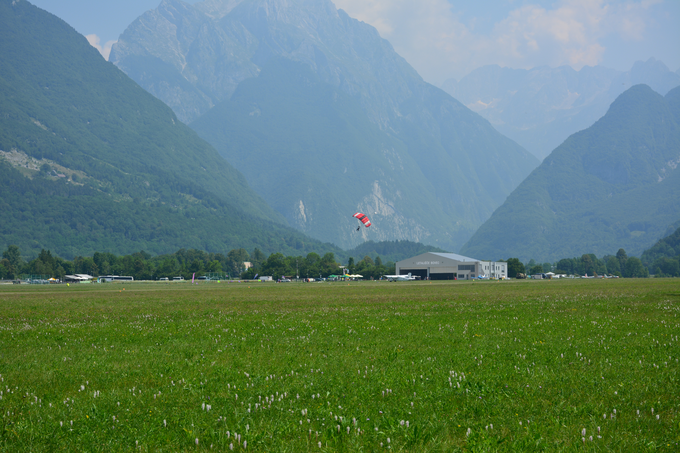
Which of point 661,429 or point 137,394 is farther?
point 137,394

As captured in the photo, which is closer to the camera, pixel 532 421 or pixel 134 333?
pixel 532 421

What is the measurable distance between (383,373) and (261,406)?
3.40 metres

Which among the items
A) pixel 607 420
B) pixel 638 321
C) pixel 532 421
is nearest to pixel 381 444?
pixel 532 421

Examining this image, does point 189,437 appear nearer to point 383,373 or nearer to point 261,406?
point 261,406

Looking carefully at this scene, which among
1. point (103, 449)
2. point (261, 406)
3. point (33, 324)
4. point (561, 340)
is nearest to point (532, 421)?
point (261, 406)

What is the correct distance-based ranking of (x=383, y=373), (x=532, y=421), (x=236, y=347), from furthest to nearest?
(x=236, y=347) < (x=383, y=373) < (x=532, y=421)

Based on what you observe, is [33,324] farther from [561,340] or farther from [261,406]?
[561,340]

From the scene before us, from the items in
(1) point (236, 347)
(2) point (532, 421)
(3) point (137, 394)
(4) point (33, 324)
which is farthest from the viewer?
(4) point (33, 324)

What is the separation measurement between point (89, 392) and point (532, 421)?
8.73m

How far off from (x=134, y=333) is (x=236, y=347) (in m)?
6.25

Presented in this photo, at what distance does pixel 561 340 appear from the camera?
16250mm

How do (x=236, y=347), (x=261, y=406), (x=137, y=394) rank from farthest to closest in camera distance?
(x=236, y=347)
(x=137, y=394)
(x=261, y=406)

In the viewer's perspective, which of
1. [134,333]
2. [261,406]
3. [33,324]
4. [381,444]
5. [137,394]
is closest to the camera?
[381,444]

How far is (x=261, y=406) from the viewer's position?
9500 mm
